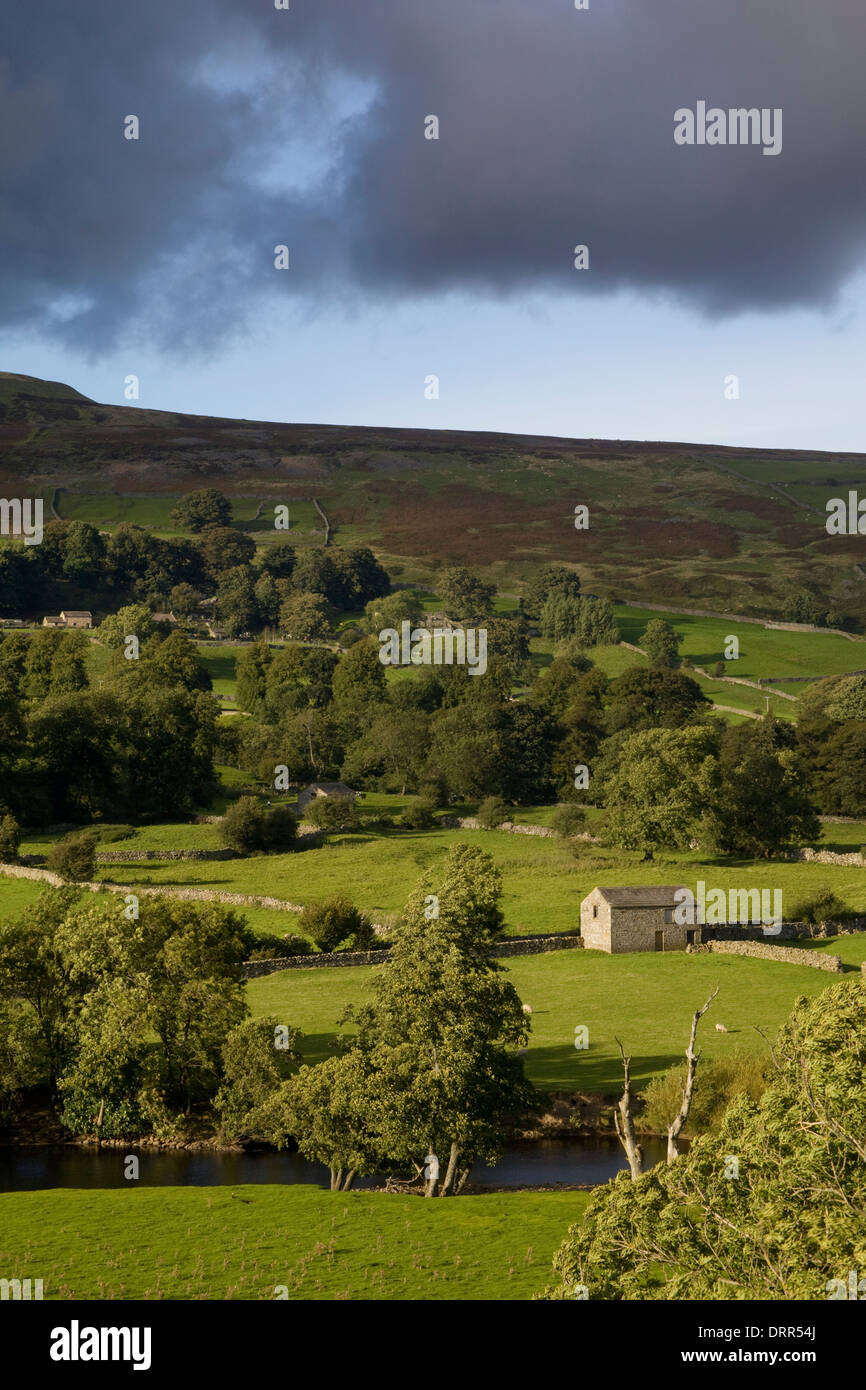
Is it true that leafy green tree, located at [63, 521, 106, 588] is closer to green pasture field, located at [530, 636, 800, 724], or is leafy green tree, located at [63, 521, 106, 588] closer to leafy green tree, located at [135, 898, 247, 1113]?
green pasture field, located at [530, 636, 800, 724]

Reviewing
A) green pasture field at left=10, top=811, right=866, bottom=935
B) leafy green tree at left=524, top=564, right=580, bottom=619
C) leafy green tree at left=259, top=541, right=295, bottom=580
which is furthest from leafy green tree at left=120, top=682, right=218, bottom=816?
leafy green tree at left=259, top=541, right=295, bottom=580

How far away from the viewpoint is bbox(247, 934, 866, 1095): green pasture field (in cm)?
4712

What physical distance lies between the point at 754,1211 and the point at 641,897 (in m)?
44.4

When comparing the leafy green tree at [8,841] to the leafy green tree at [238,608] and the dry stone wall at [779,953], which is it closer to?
the dry stone wall at [779,953]

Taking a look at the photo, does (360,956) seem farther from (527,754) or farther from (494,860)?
(527,754)

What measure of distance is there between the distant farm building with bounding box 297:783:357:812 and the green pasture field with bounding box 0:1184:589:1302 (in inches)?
2089

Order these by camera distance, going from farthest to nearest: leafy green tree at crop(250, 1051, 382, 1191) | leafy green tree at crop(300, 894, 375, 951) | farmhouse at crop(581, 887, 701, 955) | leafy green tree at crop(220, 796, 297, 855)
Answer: leafy green tree at crop(220, 796, 297, 855) < farmhouse at crop(581, 887, 701, 955) < leafy green tree at crop(300, 894, 375, 951) < leafy green tree at crop(250, 1051, 382, 1191)

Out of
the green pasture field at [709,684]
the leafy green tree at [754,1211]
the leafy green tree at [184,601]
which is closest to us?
the leafy green tree at [754,1211]

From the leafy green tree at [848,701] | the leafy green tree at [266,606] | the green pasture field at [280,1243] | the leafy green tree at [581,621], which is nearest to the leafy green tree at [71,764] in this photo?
the green pasture field at [280,1243]

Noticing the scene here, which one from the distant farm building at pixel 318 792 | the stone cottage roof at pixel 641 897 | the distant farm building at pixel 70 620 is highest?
the distant farm building at pixel 70 620

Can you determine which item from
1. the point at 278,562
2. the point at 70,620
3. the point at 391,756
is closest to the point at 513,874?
the point at 391,756

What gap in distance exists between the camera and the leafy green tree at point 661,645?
137500 mm

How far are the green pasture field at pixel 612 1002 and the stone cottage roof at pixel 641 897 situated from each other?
2379 millimetres
